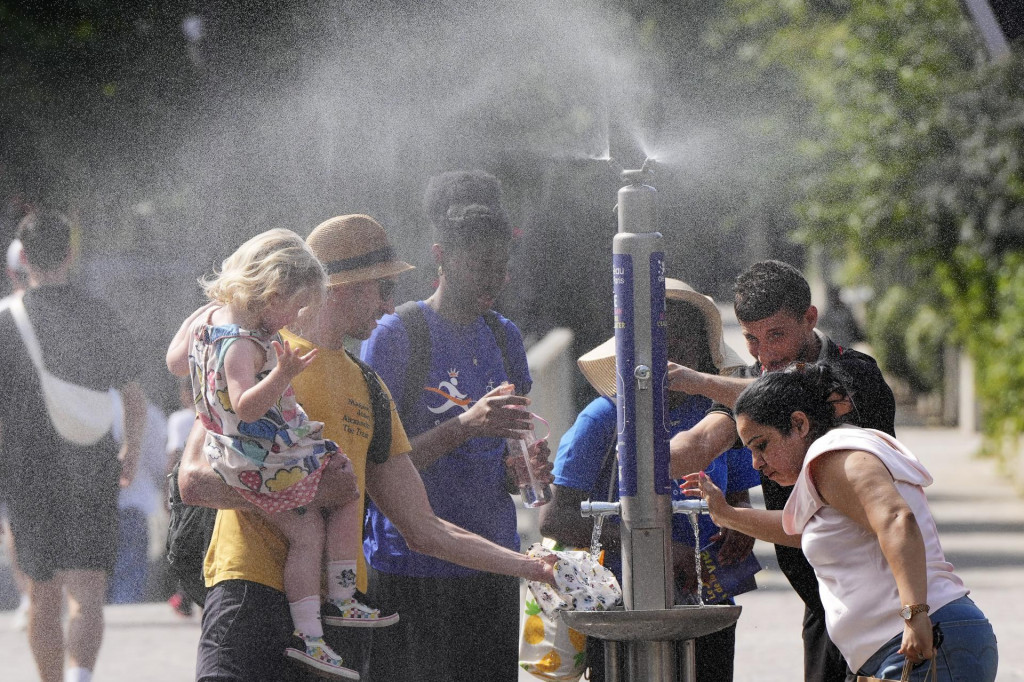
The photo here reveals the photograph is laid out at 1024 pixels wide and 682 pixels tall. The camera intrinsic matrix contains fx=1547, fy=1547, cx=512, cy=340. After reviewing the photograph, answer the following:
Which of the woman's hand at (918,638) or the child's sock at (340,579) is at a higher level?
the child's sock at (340,579)

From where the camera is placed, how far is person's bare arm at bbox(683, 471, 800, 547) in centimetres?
348


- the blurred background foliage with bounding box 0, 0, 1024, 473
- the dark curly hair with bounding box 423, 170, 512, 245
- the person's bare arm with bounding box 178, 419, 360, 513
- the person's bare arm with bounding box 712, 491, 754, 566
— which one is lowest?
the person's bare arm with bounding box 712, 491, 754, 566

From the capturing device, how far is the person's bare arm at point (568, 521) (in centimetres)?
421

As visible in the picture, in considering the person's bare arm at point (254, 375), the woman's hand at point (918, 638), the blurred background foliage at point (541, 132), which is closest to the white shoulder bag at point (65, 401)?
the blurred background foliage at point (541, 132)

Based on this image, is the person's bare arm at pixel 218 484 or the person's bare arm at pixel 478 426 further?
the person's bare arm at pixel 478 426

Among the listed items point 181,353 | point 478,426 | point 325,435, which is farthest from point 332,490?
point 478,426

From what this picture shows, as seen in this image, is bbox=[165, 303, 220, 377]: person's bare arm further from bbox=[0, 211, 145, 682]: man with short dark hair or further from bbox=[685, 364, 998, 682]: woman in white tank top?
bbox=[0, 211, 145, 682]: man with short dark hair

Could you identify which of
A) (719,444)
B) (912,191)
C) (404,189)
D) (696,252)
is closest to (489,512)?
(719,444)

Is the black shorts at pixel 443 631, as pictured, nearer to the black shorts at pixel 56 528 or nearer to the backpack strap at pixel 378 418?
the backpack strap at pixel 378 418

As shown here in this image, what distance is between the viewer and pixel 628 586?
319 centimetres

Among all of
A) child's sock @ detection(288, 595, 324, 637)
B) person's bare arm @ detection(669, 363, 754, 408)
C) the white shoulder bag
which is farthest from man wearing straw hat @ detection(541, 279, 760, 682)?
the white shoulder bag

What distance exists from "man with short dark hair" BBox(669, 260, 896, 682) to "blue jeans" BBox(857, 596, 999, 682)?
0.67m

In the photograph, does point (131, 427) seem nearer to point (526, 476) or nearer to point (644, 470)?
point (526, 476)

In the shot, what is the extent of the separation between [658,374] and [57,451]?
3524mm
